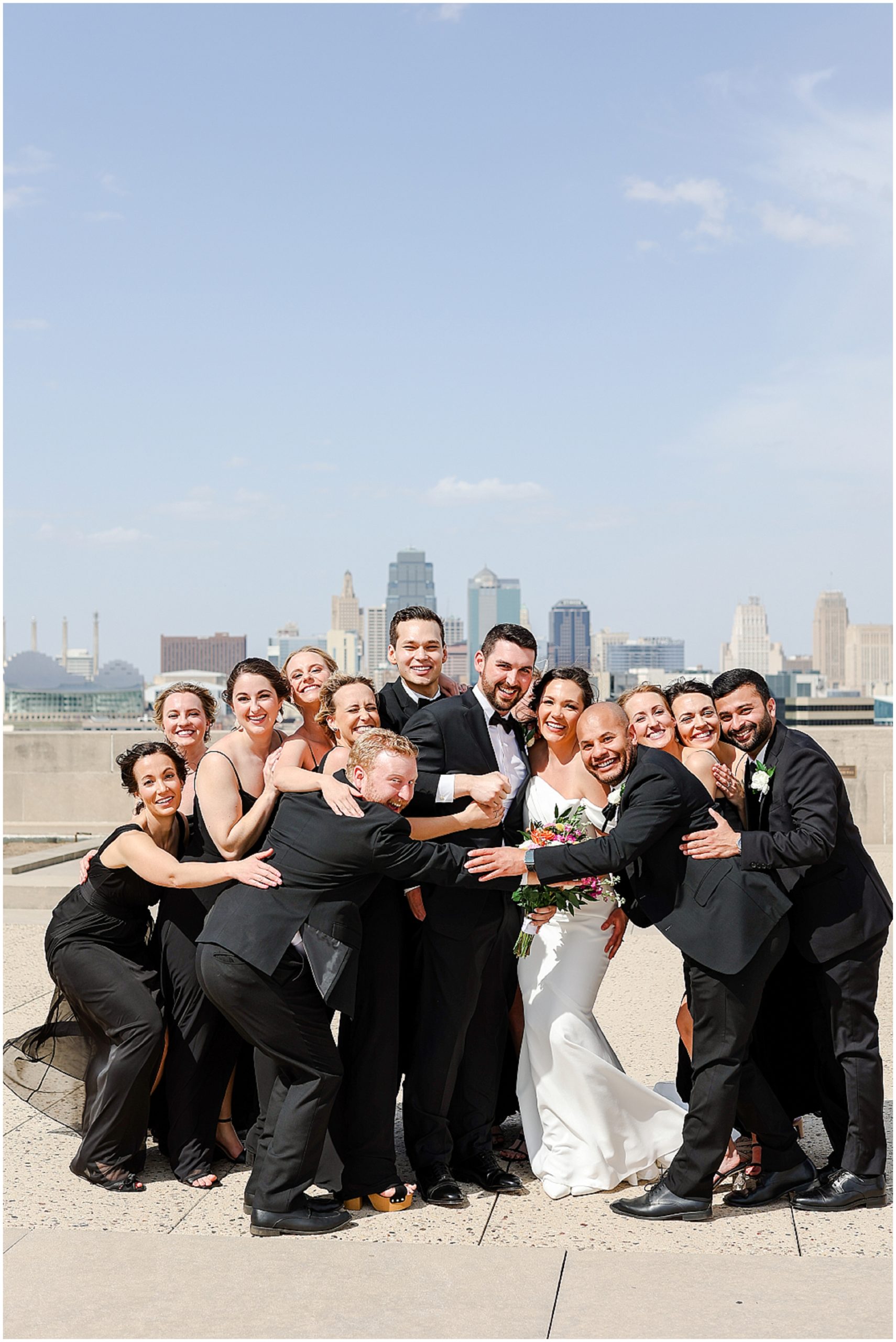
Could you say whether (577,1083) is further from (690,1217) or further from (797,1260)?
(797,1260)

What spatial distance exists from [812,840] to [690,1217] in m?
1.45

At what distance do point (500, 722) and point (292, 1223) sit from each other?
6.56 feet

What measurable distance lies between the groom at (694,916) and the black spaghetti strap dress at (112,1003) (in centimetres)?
144

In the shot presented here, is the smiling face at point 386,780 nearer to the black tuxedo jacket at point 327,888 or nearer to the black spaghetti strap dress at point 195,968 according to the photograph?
the black tuxedo jacket at point 327,888

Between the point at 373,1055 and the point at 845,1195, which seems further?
the point at 373,1055

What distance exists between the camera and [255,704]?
Result: 5062 mm

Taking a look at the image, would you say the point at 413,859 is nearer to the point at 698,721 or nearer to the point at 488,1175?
the point at 698,721

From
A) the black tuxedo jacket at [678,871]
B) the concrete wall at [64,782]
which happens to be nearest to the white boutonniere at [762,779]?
the black tuxedo jacket at [678,871]

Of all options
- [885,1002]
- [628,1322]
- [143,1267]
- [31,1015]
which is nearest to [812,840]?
[628,1322]

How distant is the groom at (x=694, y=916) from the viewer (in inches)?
177

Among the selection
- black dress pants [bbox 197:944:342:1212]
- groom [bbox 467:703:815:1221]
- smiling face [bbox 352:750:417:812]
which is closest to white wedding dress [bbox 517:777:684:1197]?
groom [bbox 467:703:815:1221]

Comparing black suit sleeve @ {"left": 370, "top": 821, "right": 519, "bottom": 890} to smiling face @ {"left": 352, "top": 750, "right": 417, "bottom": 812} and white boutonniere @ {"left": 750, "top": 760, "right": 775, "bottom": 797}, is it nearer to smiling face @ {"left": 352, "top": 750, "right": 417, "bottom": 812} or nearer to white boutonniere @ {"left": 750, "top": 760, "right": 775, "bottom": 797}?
smiling face @ {"left": 352, "top": 750, "right": 417, "bottom": 812}

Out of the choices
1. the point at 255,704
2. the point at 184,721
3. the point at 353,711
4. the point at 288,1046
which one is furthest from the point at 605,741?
the point at 184,721

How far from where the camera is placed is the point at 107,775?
51.6 feet
